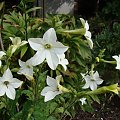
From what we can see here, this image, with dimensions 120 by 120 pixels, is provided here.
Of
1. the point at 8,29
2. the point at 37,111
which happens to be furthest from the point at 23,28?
the point at 37,111

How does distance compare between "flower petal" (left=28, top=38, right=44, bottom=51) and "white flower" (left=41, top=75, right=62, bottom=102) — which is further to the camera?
"white flower" (left=41, top=75, right=62, bottom=102)

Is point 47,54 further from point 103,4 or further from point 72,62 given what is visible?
point 103,4

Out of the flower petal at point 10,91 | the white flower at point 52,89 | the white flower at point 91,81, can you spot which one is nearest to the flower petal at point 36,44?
the white flower at point 52,89

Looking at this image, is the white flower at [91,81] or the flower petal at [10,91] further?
the white flower at [91,81]

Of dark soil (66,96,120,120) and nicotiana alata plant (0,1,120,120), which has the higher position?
nicotiana alata plant (0,1,120,120)

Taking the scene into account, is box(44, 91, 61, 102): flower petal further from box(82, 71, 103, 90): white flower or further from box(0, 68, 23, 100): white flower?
box(82, 71, 103, 90): white flower

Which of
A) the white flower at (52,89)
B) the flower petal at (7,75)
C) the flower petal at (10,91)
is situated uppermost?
the flower petal at (7,75)

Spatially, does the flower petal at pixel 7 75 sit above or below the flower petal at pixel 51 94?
above

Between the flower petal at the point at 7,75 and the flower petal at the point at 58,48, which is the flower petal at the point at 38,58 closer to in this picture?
the flower petal at the point at 58,48

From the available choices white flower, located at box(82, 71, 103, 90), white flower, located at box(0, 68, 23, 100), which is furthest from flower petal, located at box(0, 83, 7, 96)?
white flower, located at box(82, 71, 103, 90)

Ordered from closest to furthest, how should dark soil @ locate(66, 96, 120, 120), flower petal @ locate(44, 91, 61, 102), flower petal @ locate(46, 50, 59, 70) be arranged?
flower petal @ locate(46, 50, 59, 70) → flower petal @ locate(44, 91, 61, 102) → dark soil @ locate(66, 96, 120, 120)

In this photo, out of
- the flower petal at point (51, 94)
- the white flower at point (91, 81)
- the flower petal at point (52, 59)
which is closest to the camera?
the flower petal at point (52, 59)
